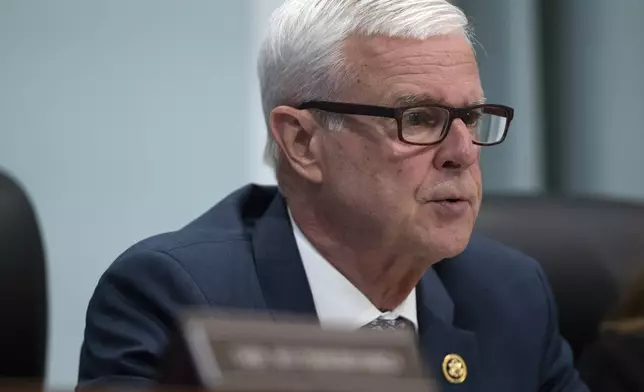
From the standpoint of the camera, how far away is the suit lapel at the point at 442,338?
1.42 meters

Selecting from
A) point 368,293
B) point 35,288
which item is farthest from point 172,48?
point 368,293

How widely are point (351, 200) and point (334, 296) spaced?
0.13 metres

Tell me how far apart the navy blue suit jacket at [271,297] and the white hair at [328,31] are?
18cm

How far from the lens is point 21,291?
1.57 meters

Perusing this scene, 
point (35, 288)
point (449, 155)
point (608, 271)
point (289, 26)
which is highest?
point (289, 26)

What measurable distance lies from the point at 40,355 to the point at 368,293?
0.50 metres

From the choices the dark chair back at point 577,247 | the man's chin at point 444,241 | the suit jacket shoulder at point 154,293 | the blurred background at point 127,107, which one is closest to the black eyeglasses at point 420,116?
the man's chin at point 444,241

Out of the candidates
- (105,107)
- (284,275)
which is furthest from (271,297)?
(105,107)

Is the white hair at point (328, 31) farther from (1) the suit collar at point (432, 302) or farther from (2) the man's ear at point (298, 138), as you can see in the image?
(1) the suit collar at point (432, 302)

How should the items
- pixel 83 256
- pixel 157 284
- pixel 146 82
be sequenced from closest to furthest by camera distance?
pixel 157 284 → pixel 83 256 → pixel 146 82

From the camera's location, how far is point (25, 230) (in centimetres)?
158

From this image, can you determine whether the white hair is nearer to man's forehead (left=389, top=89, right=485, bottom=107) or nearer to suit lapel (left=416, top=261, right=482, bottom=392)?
man's forehead (left=389, top=89, right=485, bottom=107)

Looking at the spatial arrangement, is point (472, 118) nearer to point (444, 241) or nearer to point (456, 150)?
point (456, 150)

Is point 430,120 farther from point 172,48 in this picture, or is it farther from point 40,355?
point 172,48
